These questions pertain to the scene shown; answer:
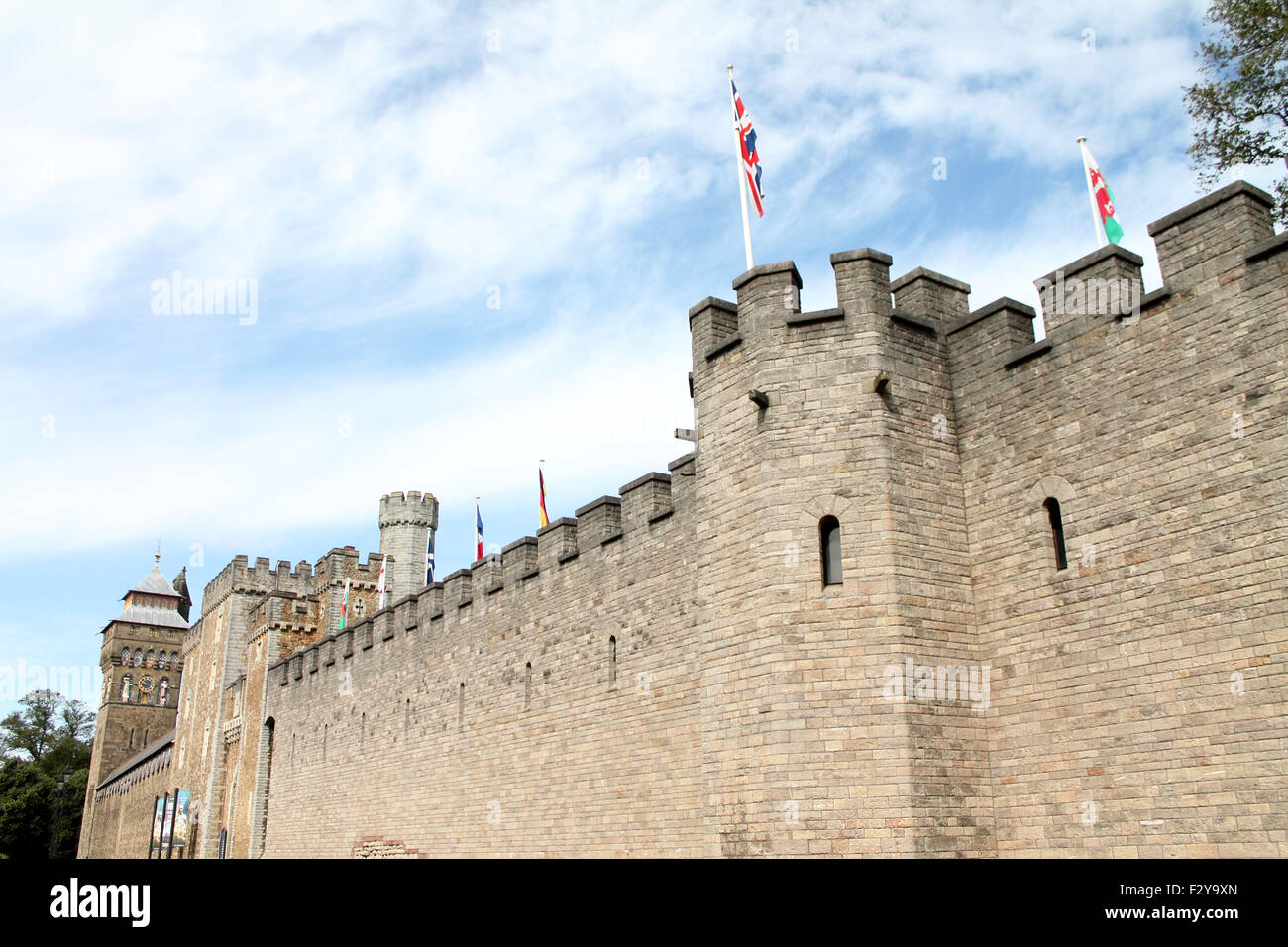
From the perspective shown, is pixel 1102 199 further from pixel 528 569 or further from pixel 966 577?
pixel 528 569

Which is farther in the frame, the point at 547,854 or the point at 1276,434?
the point at 547,854

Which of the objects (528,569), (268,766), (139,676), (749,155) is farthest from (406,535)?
(139,676)

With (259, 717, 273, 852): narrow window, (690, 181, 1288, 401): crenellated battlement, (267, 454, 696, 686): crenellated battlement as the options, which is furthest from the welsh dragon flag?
(259, 717, 273, 852): narrow window

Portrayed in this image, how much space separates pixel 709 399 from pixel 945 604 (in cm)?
366

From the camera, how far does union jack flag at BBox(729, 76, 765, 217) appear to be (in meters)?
13.6

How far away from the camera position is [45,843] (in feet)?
220

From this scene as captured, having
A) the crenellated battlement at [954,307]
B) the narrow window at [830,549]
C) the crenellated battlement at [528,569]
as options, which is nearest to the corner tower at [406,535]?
the crenellated battlement at [528,569]

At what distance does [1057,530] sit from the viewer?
10.9 m

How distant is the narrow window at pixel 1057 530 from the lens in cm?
→ 1083

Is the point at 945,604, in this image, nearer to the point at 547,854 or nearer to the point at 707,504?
the point at 707,504

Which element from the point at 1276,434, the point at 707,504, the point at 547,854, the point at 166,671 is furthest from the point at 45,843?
the point at 1276,434

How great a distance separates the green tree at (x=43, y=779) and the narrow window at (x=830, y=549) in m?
48.1

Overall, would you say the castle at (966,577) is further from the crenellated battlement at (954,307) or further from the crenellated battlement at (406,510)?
the crenellated battlement at (406,510)

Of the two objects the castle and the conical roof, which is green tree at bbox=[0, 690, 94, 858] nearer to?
the conical roof
